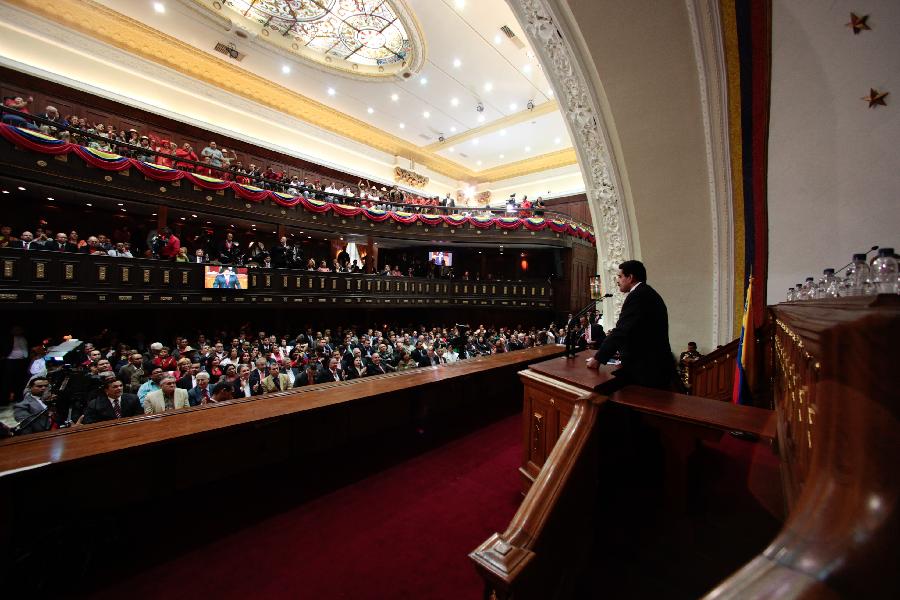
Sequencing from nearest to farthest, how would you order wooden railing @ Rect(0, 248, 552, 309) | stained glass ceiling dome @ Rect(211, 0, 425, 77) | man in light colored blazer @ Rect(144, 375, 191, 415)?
man in light colored blazer @ Rect(144, 375, 191, 415) → wooden railing @ Rect(0, 248, 552, 309) → stained glass ceiling dome @ Rect(211, 0, 425, 77)

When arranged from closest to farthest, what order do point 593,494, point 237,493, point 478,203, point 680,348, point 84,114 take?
point 593,494
point 237,493
point 680,348
point 84,114
point 478,203

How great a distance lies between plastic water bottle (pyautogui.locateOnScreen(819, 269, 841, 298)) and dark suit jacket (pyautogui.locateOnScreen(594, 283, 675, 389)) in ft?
3.19

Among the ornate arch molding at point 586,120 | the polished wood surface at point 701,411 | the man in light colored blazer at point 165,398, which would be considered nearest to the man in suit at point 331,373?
the man in light colored blazer at point 165,398

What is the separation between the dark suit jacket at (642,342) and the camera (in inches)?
99.4

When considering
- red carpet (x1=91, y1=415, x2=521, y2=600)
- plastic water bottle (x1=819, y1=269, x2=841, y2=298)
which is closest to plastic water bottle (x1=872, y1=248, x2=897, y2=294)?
plastic water bottle (x1=819, y1=269, x2=841, y2=298)

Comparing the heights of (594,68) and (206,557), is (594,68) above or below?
above

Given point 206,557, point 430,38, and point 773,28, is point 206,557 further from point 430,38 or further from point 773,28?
point 430,38

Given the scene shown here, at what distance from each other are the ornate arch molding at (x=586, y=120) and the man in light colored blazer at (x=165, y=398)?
21.0 feet

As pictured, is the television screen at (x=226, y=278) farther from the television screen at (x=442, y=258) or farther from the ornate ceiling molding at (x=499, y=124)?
the ornate ceiling molding at (x=499, y=124)

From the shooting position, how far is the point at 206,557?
2311 millimetres

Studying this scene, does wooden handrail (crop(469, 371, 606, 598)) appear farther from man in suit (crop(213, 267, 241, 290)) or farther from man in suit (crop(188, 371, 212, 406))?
man in suit (crop(213, 267, 241, 290))

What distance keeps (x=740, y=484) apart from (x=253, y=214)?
12.9 metres

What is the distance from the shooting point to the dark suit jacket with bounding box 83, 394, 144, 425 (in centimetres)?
419

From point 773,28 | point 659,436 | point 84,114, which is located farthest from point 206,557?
point 84,114
